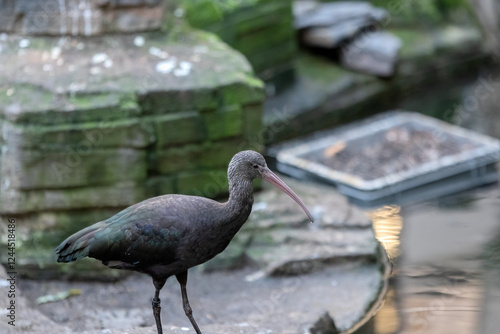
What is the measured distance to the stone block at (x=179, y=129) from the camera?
6.03 metres

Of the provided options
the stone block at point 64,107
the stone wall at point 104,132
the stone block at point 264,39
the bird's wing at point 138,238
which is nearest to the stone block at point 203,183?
the stone wall at point 104,132

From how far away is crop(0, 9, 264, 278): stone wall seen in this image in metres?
5.82

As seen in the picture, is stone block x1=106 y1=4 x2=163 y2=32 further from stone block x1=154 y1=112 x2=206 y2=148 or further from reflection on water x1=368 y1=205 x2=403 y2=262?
reflection on water x1=368 y1=205 x2=403 y2=262

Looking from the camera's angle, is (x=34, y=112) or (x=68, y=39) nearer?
(x=34, y=112)

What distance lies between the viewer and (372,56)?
9.77 m

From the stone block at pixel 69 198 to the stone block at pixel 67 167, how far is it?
47mm

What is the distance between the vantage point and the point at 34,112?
5.75m

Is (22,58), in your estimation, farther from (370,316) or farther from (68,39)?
(370,316)

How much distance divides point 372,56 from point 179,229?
6181mm

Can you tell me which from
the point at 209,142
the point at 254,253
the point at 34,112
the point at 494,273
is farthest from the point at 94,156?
the point at 494,273

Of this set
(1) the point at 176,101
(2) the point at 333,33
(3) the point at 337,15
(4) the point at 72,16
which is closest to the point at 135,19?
(4) the point at 72,16

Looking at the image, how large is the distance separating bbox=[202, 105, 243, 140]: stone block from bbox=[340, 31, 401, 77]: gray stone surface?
147 inches

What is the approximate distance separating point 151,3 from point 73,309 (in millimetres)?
2581

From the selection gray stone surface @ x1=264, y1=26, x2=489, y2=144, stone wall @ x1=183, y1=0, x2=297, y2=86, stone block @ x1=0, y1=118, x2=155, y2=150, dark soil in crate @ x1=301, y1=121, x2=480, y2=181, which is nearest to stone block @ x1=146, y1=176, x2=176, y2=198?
stone block @ x1=0, y1=118, x2=155, y2=150
